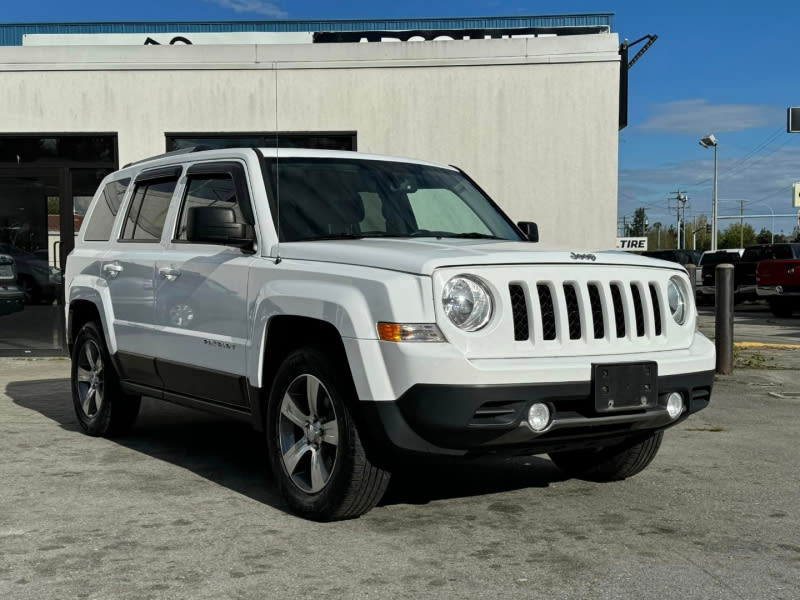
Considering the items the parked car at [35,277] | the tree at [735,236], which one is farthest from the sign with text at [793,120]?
the tree at [735,236]

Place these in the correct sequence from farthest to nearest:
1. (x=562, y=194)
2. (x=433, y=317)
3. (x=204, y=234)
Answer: (x=562, y=194), (x=204, y=234), (x=433, y=317)

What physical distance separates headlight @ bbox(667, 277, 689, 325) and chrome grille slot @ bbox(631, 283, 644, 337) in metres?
0.29

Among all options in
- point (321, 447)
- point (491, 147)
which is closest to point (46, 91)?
point (491, 147)

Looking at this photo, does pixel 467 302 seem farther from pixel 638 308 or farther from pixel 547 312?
pixel 638 308

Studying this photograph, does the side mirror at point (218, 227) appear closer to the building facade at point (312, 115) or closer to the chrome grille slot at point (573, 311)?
the chrome grille slot at point (573, 311)

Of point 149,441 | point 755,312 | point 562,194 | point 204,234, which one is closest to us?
point 204,234

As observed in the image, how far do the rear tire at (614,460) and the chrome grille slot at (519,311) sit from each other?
4.34ft

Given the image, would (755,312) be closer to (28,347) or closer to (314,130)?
(314,130)

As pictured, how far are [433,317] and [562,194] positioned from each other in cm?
916

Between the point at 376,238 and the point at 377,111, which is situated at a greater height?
the point at 377,111

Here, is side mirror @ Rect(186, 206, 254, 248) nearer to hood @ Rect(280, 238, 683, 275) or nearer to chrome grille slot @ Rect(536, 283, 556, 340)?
hood @ Rect(280, 238, 683, 275)

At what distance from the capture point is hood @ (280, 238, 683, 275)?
4414 mm

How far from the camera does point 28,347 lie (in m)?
13.3

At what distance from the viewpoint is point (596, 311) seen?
471 cm
